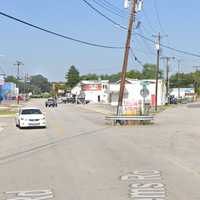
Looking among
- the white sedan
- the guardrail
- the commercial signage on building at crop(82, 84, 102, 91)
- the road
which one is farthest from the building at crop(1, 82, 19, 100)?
the road

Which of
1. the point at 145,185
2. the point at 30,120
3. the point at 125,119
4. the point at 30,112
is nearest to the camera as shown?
the point at 145,185

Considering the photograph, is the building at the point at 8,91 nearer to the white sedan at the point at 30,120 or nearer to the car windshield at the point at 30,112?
the car windshield at the point at 30,112

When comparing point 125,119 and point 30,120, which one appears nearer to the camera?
point 30,120

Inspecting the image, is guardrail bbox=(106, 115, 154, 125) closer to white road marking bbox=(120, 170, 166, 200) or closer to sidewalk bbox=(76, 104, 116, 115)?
sidewalk bbox=(76, 104, 116, 115)

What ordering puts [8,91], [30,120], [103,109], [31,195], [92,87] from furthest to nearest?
[92,87] < [8,91] < [103,109] < [30,120] < [31,195]

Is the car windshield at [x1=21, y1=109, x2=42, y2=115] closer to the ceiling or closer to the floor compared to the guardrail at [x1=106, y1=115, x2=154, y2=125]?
closer to the ceiling

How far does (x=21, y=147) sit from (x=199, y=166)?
9.33m

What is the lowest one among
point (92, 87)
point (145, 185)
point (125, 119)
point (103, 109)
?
point (103, 109)

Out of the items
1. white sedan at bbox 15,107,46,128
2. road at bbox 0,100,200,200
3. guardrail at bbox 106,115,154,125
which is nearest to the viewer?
road at bbox 0,100,200,200

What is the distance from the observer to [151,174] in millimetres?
13977

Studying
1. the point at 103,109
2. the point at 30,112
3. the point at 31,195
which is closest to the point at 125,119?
the point at 30,112

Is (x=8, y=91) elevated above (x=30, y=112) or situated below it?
above

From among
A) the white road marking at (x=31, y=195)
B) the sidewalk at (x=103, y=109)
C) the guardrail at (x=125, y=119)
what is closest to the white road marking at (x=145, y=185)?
the white road marking at (x=31, y=195)

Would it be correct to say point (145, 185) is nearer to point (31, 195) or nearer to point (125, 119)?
point (31, 195)
